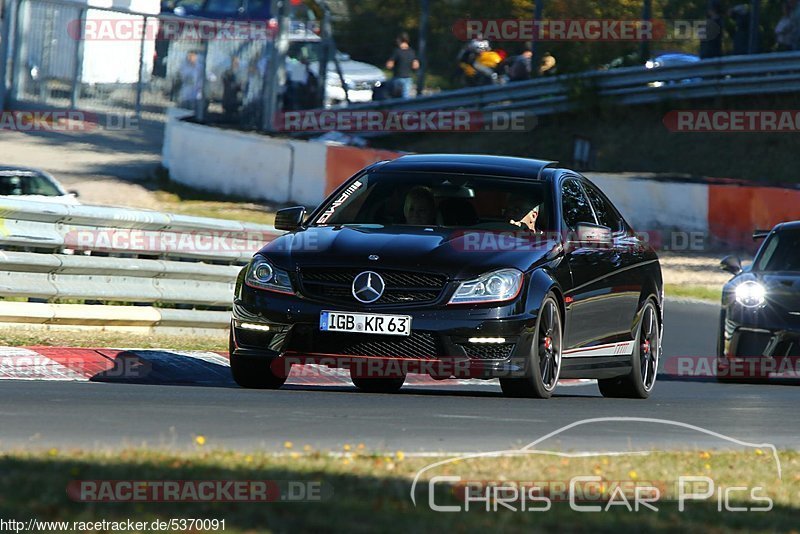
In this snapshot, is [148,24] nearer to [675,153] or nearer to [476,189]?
[675,153]

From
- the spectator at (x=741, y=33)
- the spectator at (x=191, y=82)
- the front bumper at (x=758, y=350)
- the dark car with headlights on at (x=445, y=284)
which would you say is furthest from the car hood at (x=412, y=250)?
the spectator at (x=191, y=82)

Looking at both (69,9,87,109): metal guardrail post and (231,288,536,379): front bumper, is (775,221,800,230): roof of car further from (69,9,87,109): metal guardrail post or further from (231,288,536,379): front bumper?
(69,9,87,109): metal guardrail post

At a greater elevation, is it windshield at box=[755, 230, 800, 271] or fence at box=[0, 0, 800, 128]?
fence at box=[0, 0, 800, 128]

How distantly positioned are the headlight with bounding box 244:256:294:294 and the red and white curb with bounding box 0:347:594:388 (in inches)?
43.9

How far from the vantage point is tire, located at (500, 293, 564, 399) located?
9422mm

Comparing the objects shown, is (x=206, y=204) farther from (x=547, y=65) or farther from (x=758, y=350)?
(x=758, y=350)

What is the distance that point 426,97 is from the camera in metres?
31.8

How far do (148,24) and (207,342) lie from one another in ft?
70.3

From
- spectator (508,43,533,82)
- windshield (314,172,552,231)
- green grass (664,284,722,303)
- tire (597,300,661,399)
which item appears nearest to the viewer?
windshield (314,172,552,231)

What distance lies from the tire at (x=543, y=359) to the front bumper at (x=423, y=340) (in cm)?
13

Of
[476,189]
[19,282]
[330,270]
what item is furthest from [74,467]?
[19,282]

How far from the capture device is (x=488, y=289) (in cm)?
922

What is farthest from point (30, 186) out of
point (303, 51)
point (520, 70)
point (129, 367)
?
point (303, 51)

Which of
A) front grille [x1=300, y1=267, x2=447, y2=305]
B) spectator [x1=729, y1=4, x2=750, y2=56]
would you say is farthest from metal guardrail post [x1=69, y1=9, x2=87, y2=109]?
front grille [x1=300, y1=267, x2=447, y2=305]
